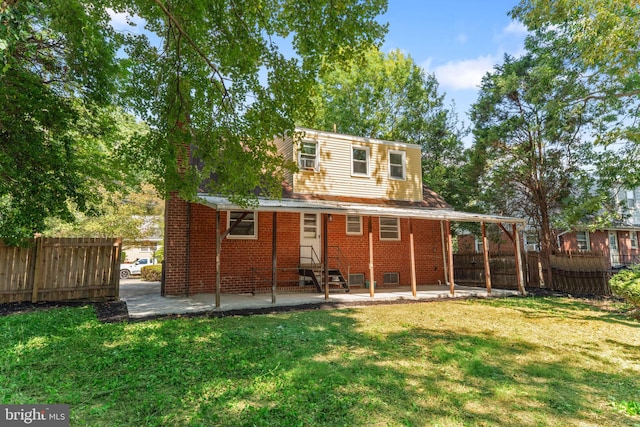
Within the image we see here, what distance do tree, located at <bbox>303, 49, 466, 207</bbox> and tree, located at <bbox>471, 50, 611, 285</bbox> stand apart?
5.62 meters

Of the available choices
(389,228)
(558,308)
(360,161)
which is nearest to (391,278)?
(389,228)

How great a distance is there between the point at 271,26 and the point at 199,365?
24.5ft

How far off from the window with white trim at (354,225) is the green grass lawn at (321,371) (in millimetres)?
6090

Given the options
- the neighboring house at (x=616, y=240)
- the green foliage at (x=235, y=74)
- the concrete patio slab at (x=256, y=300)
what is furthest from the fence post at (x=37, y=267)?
the neighboring house at (x=616, y=240)

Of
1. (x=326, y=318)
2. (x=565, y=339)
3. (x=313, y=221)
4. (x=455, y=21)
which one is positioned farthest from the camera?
(x=313, y=221)

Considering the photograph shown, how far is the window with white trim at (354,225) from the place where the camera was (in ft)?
44.8

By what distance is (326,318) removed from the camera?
26.0 ft

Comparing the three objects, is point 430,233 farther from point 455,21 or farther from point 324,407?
point 324,407

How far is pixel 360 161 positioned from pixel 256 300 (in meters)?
7.32

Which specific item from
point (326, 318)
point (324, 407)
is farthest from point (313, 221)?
point (324, 407)

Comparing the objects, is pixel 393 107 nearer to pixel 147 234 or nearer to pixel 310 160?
pixel 310 160

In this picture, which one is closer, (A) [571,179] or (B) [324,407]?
(B) [324,407]

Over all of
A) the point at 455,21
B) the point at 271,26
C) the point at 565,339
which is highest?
the point at 455,21

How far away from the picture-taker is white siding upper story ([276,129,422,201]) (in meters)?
13.4
